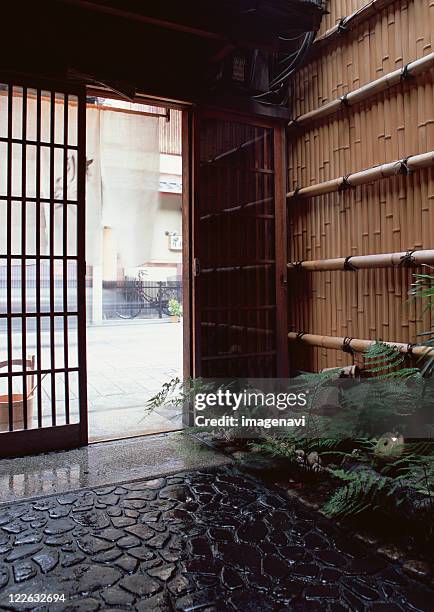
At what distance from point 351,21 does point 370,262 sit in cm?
166

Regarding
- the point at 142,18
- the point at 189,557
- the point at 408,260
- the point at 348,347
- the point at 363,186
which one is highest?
the point at 142,18

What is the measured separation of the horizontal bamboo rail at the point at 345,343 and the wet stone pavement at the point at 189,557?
1.19 m

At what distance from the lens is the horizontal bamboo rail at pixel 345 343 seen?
2.89 metres

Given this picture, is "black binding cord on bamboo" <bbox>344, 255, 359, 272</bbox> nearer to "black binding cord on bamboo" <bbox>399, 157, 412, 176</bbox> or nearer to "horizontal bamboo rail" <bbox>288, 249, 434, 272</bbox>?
"horizontal bamboo rail" <bbox>288, 249, 434, 272</bbox>

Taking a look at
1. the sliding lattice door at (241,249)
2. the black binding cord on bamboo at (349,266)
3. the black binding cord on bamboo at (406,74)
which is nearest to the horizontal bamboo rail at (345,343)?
the sliding lattice door at (241,249)

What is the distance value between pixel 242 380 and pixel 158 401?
0.71m

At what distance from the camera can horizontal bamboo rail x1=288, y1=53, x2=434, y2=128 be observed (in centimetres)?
283

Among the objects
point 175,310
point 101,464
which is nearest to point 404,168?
point 101,464

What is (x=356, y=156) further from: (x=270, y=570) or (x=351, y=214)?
(x=270, y=570)

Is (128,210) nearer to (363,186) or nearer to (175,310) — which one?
(363,186)

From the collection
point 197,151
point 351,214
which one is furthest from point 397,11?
point 197,151

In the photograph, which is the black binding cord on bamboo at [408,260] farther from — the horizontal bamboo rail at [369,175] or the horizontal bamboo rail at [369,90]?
the horizontal bamboo rail at [369,90]

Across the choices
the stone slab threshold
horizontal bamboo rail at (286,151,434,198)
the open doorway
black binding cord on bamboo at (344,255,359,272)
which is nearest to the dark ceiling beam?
horizontal bamboo rail at (286,151,434,198)

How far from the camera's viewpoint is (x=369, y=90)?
3.18 meters
